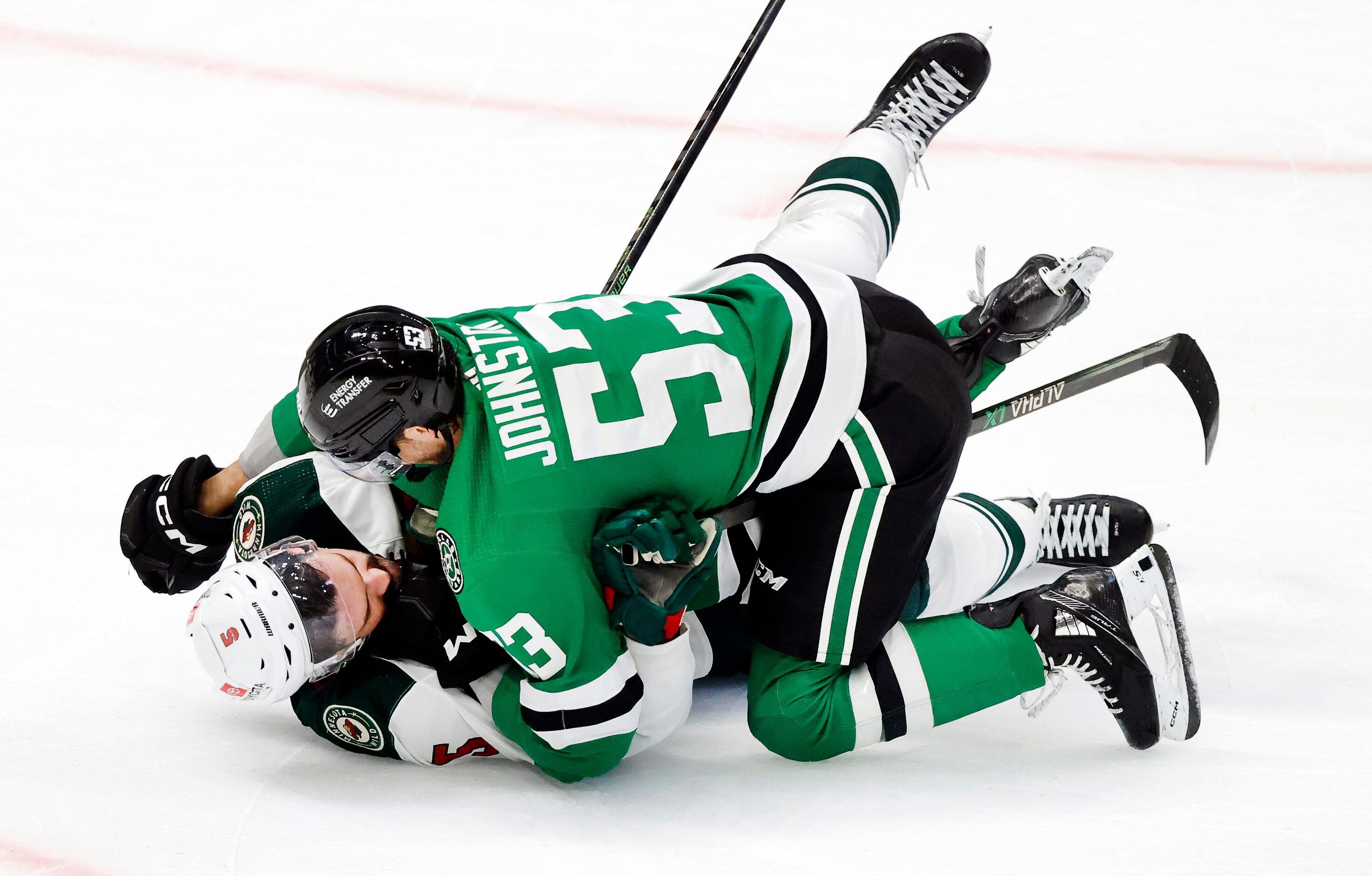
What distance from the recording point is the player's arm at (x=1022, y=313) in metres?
2.63

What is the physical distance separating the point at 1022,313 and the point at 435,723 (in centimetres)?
142

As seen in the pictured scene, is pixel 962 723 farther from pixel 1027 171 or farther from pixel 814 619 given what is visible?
pixel 1027 171

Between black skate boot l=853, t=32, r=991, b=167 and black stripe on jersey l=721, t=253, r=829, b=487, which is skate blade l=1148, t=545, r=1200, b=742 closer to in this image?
black stripe on jersey l=721, t=253, r=829, b=487

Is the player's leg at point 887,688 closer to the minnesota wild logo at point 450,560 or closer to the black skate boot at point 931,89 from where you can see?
the minnesota wild logo at point 450,560

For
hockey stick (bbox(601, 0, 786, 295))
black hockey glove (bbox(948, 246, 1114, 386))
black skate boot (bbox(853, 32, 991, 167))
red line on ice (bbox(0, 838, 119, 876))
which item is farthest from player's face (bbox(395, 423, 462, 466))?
black skate boot (bbox(853, 32, 991, 167))

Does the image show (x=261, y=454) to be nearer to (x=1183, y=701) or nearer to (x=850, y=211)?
(x=850, y=211)

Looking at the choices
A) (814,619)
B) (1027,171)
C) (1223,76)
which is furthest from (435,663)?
(1223,76)

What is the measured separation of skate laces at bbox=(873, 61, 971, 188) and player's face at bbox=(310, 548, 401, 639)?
1.66 meters

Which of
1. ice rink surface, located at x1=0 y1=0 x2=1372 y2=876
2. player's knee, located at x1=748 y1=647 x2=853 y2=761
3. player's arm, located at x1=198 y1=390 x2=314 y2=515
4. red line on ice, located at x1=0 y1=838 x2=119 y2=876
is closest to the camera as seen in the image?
red line on ice, located at x1=0 y1=838 x2=119 y2=876

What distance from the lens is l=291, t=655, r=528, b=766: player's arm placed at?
2.18 m

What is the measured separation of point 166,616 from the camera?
108 inches

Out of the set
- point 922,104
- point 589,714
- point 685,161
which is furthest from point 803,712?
point 922,104

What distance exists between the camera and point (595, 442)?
188 cm

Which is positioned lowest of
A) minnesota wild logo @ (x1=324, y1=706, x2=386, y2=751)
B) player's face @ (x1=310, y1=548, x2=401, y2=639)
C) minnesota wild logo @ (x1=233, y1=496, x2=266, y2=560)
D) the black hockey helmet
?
minnesota wild logo @ (x1=324, y1=706, x2=386, y2=751)
